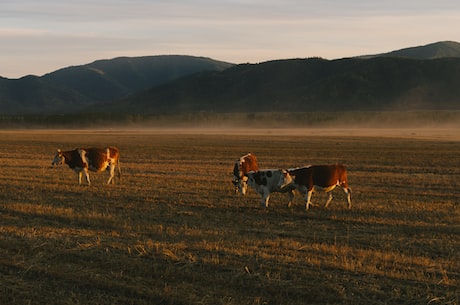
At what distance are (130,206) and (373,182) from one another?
1130cm

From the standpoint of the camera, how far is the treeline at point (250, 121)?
132 meters

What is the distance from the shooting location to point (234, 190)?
19797 mm

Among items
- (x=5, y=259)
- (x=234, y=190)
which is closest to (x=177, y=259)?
(x=5, y=259)

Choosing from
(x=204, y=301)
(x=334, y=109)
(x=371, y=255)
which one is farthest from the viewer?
(x=334, y=109)

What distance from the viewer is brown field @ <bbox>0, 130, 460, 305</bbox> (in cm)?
852

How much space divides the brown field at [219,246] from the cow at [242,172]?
0.47 meters

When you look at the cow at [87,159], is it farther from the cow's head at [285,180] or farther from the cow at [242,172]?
the cow's head at [285,180]

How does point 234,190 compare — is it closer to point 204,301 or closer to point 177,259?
point 177,259

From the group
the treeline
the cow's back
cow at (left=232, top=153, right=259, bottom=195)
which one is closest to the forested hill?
the treeline

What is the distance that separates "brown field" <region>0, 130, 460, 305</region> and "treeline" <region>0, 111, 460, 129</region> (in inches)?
4453

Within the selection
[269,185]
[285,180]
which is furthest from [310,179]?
[269,185]

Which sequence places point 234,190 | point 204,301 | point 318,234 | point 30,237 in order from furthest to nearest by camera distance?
1. point 234,190
2. point 318,234
3. point 30,237
4. point 204,301

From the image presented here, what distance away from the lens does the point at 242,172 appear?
65.1ft

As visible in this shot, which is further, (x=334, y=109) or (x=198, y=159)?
(x=334, y=109)
